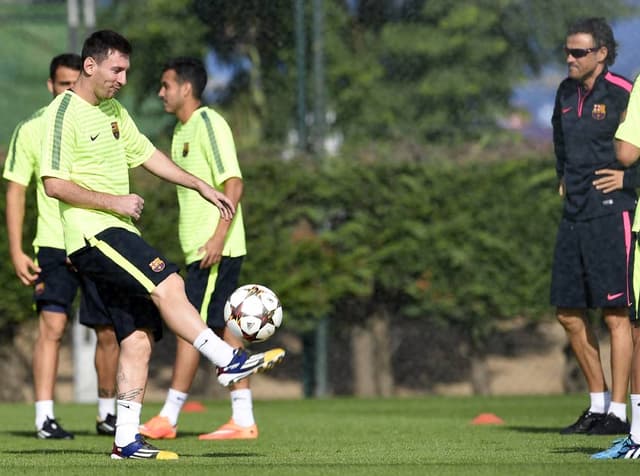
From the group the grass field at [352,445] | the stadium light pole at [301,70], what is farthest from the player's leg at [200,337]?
the stadium light pole at [301,70]

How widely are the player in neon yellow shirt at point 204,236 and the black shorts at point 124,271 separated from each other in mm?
1445

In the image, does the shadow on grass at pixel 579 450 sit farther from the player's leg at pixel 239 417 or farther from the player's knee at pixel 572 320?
the player's leg at pixel 239 417

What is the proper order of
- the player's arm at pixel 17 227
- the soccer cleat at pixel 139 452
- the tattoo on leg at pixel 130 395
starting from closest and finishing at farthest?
the soccer cleat at pixel 139 452 → the tattoo on leg at pixel 130 395 → the player's arm at pixel 17 227

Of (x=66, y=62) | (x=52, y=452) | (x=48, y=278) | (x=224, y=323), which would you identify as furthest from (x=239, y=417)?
(x=66, y=62)

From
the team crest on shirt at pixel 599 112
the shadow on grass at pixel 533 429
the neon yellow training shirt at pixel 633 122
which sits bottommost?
the shadow on grass at pixel 533 429

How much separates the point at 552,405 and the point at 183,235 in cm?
432

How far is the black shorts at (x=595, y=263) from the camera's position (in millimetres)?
7457

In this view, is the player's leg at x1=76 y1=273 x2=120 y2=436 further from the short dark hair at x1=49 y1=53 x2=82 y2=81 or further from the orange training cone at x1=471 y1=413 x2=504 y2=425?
the orange training cone at x1=471 y1=413 x2=504 y2=425

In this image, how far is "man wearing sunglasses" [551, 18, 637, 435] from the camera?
7426 millimetres

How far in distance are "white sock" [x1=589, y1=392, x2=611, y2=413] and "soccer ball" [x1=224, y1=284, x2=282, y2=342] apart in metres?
2.32

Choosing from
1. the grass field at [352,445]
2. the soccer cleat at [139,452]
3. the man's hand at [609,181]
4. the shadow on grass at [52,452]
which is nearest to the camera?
the grass field at [352,445]

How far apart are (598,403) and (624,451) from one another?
2065mm

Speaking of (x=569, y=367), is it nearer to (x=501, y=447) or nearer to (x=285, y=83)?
(x=285, y=83)

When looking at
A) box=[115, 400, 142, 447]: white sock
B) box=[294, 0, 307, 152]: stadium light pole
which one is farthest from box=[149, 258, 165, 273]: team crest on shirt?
box=[294, 0, 307, 152]: stadium light pole
